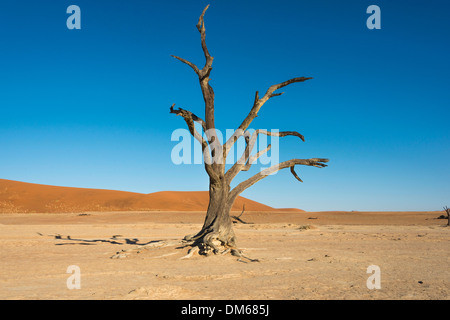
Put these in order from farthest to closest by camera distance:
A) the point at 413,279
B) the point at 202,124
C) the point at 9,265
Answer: the point at 202,124, the point at 9,265, the point at 413,279

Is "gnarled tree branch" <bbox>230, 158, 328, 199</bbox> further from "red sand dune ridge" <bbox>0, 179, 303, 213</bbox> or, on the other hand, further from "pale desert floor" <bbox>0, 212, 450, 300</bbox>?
"red sand dune ridge" <bbox>0, 179, 303, 213</bbox>

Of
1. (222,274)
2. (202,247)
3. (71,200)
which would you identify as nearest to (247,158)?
(202,247)

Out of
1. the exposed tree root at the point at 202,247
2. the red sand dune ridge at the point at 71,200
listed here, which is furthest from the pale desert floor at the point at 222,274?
the red sand dune ridge at the point at 71,200

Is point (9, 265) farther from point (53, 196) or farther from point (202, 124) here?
point (53, 196)

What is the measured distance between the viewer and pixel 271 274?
8.34m

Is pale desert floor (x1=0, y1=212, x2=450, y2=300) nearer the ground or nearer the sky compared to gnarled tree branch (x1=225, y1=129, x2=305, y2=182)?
nearer the ground

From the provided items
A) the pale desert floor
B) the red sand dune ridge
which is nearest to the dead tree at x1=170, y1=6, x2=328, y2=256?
the pale desert floor

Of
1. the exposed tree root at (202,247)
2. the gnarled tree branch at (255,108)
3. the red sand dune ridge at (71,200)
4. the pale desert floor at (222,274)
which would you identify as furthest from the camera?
the red sand dune ridge at (71,200)

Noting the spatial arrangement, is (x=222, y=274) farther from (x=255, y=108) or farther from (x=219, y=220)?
(x=255, y=108)

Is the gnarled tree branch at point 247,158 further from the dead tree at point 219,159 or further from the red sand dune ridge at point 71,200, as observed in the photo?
the red sand dune ridge at point 71,200

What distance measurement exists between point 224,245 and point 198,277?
13.5 feet

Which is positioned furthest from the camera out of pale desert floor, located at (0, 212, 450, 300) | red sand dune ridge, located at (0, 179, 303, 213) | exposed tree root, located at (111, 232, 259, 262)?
red sand dune ridge, located at (0, 179, 303, 213)
